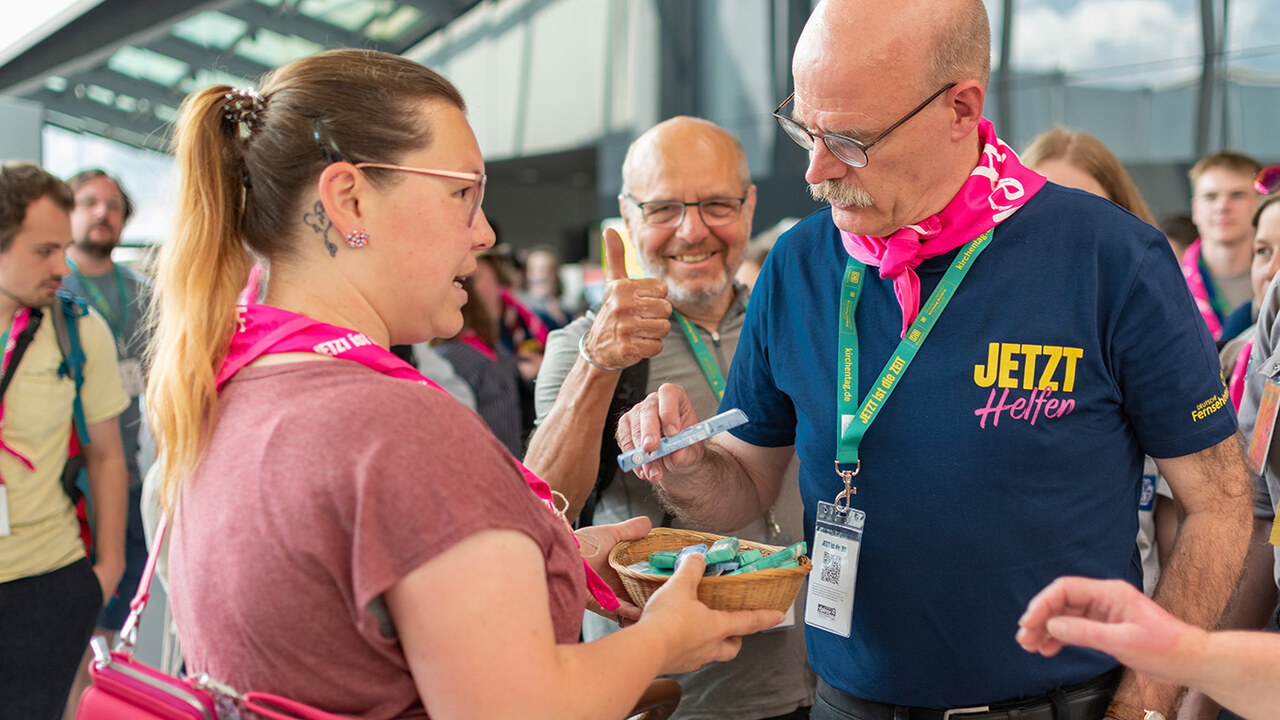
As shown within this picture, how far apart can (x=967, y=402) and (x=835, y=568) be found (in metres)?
0.36

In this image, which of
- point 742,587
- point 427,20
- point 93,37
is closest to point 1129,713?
point 742,587

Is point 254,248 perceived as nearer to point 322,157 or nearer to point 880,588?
point 322,157

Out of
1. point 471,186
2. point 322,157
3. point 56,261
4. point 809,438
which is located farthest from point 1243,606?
point 56,261

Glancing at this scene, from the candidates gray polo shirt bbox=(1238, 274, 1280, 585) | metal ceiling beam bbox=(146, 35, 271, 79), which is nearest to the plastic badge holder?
gray polo shirt bbox=(1238, 274, 1280, 585)

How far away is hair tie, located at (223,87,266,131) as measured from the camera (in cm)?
134

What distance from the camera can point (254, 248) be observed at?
135 cm

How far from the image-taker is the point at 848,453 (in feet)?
5.37

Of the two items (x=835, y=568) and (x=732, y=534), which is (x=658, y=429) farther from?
(x=732, y=534)

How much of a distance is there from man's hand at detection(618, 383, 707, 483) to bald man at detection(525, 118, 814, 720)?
0.25 metres

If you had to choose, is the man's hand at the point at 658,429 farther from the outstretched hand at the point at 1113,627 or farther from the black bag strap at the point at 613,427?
the outstretched hand at the point at 1113,627

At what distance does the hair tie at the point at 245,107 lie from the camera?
134 centimetres

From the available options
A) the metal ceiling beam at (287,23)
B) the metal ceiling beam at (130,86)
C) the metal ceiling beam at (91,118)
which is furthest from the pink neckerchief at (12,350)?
the metal ceiling beam at (287,23)

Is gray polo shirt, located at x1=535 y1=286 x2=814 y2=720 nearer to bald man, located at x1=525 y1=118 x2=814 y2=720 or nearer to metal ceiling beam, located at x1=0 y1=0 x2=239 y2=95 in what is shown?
bald man, located at x1=525 y1=118 x2=814 y2=720

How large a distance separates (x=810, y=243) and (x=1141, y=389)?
64cm
